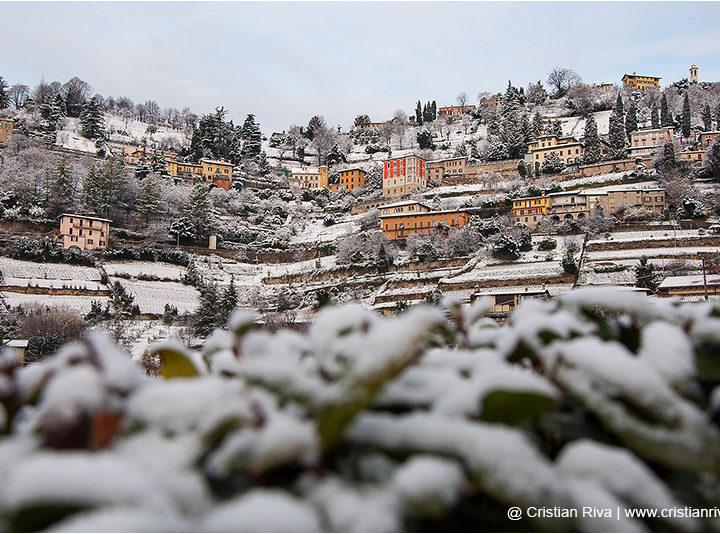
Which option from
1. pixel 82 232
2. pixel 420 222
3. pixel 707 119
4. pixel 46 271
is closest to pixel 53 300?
pixel 46 271

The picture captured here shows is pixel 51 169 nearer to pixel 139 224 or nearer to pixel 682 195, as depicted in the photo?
pixel 139 224

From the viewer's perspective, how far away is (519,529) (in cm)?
66

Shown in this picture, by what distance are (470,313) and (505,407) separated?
512mm

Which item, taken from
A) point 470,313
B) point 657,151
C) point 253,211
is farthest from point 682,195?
point 470,313

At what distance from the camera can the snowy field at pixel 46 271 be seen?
126 feet

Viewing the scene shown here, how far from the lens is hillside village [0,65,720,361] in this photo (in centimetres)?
3597

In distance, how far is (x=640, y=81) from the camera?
94.9m

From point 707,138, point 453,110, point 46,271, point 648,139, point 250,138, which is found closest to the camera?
point 46,271

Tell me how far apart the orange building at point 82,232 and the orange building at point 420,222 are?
92.7 feet

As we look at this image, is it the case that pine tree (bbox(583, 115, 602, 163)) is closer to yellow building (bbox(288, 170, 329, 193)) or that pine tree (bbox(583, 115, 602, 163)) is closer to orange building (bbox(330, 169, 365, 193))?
orange building (bbox(330, 169, 365, 193))

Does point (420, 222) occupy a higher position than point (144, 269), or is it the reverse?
point (420, 222)

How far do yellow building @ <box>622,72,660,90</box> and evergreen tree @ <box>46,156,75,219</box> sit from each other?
308 feet

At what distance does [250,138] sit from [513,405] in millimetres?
89318

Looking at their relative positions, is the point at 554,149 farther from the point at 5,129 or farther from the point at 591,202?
the point at 5,129
